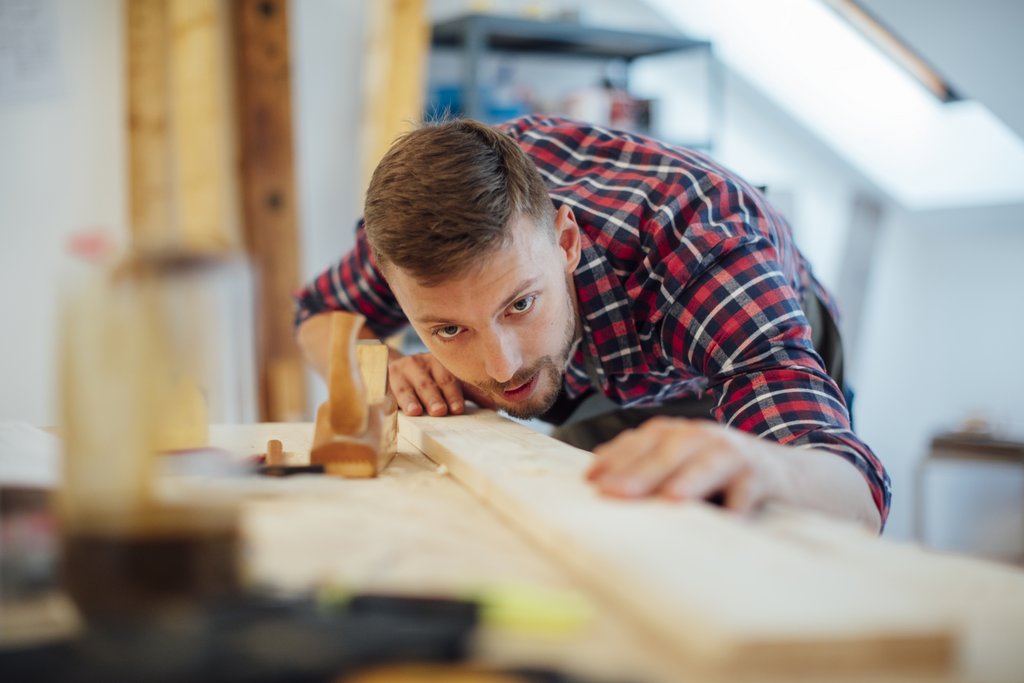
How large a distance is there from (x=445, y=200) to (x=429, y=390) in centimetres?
31

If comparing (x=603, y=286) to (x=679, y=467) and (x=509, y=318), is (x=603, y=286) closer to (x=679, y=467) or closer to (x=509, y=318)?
(x=509, y=318)

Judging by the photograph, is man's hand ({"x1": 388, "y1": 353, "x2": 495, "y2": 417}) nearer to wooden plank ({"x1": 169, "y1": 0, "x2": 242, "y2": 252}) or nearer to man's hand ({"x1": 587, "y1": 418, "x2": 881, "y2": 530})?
man's hand ({"x1": 587, "y1": 418, "x2": 881, "y2": 530})

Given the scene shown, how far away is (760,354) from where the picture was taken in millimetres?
1308

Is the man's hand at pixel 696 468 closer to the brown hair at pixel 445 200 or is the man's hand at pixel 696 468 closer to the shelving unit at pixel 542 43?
the brown hair at pixel 445 200

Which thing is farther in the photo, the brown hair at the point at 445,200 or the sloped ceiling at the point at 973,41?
the sloped ceiling at the point at 973,41

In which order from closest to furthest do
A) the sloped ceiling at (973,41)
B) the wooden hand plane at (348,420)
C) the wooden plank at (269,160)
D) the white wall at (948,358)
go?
the wooden hand plane at (348,420), the sloped ceiling at (973,41), the wooden plank at (269,160), the white wall at (948,358)

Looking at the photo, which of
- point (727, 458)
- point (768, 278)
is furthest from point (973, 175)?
point (727, 458)

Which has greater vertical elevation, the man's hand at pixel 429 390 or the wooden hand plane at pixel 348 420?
the wooden hand plane at pixel 348 420

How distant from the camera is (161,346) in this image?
1.91 ft

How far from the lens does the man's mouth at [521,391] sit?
4.99ft

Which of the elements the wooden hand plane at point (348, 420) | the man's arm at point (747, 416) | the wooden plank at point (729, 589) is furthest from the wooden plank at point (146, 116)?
the wooden plank at point (729, 589)

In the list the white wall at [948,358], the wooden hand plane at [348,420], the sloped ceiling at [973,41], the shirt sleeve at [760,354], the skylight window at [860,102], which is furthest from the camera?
the white wall at [948,358]

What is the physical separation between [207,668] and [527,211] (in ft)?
3.58

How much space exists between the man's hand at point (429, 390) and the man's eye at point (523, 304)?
17 cm
